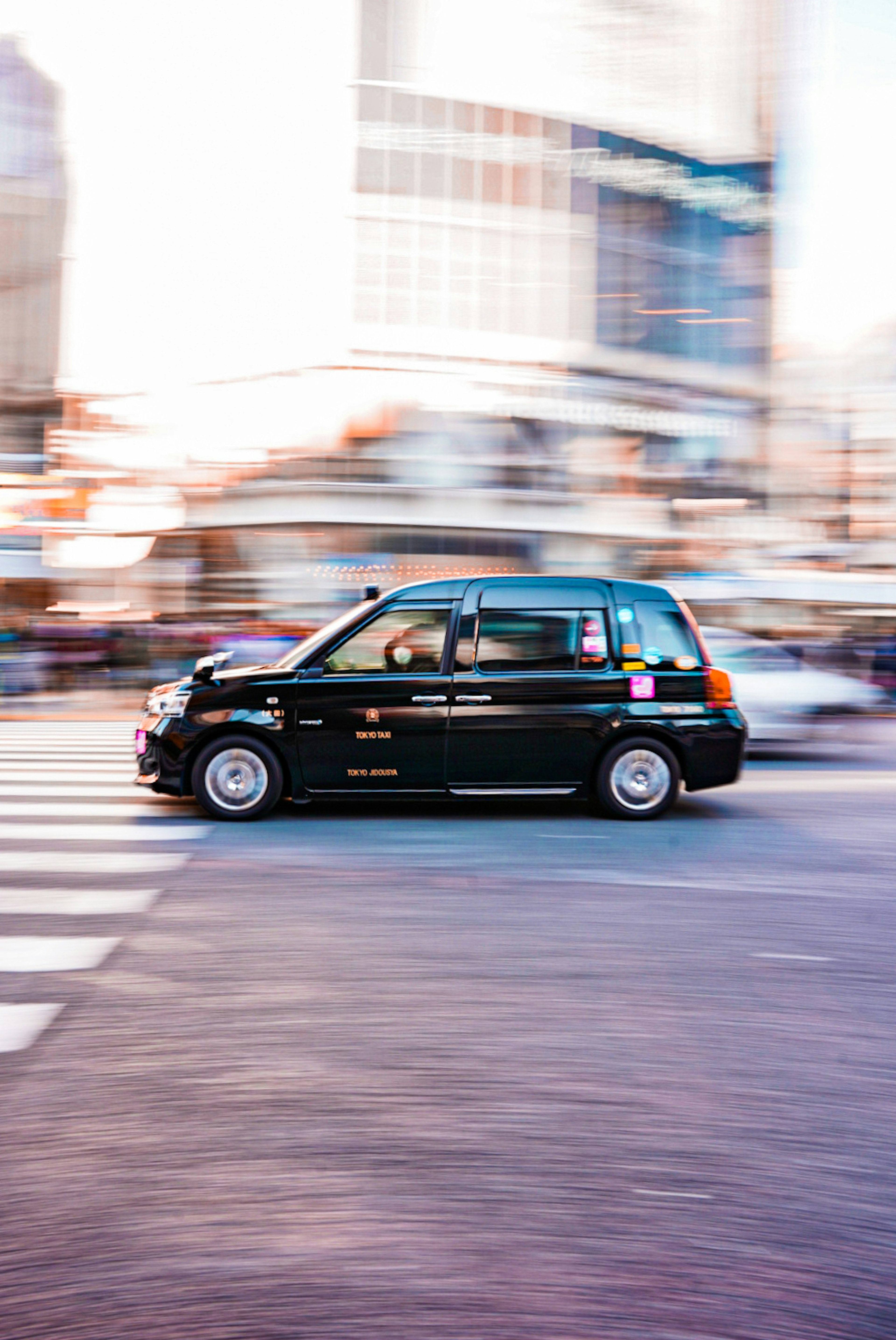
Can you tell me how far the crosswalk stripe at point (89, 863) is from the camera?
6.51 m

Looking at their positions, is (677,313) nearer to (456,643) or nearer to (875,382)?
(875,382)

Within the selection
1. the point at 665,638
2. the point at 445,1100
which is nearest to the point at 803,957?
the point at 445,1100

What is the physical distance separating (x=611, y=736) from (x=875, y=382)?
4959cm

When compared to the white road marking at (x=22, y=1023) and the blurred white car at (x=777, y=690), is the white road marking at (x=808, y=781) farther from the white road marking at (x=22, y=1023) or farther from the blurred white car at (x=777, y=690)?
the white road marking at (x=22, y=1023)

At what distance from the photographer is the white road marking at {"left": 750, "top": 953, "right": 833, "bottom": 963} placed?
191 inches

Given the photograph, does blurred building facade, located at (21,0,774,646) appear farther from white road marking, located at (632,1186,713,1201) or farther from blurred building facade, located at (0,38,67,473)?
white road marking, located at (632,1186,713,1201)

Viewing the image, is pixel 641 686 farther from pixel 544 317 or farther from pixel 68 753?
pixel 544 317

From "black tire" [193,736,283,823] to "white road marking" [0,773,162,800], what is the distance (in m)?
1.29

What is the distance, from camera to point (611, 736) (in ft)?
27.1

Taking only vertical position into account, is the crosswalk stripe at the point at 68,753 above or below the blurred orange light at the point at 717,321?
below

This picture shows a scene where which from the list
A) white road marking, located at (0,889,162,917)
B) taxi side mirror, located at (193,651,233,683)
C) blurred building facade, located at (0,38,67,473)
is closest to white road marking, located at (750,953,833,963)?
white road marking, located at (0,889,162,917)

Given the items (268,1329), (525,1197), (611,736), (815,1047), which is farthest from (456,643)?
(268,1329)

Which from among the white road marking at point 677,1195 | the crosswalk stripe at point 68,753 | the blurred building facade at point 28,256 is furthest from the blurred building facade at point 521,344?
the white road marking at point 677,1195

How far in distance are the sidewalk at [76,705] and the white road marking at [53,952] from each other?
13.9 meters
